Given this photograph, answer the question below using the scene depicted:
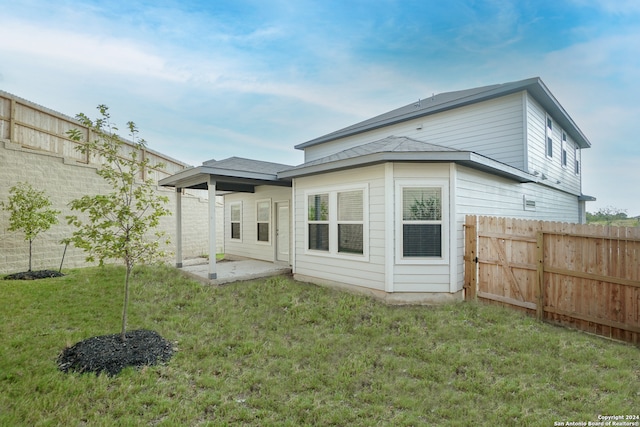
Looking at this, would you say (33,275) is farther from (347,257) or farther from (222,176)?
(347,257)

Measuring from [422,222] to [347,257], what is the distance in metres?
1.83

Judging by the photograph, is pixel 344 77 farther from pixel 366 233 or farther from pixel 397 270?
pixel 397 270

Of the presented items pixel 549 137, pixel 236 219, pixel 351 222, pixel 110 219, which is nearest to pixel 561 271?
pixel 351 222

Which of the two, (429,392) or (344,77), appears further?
(344,77)

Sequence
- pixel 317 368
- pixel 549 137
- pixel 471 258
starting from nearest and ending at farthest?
pixel 317 368 < pixel 471 258 < pixel 549 137

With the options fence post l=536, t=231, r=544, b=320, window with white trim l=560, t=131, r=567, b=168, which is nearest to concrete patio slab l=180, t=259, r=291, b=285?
fence post l=536, t=231, r=544, b=320

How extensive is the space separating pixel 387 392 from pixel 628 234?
4394 millimetres

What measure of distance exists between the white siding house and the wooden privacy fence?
50 centimetres

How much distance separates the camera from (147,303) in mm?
6059

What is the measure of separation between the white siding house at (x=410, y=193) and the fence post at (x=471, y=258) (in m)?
0.13

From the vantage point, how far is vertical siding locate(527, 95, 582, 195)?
29.2ft

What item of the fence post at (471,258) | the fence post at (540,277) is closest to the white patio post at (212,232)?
the fence post at (471,258)

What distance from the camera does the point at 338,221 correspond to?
7102 mm

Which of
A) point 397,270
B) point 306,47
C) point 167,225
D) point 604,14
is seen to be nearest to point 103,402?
point 397,270
